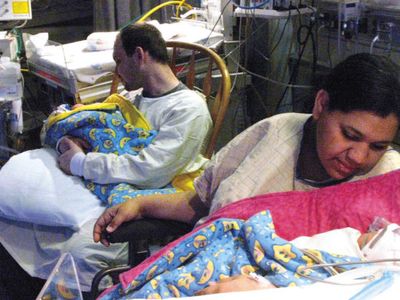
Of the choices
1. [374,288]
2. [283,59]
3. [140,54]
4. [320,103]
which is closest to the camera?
[374,288]

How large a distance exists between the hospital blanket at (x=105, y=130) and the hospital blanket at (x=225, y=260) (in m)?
0.66

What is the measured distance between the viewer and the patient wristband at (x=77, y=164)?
1559 millimetres

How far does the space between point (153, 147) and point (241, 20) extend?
1.64m

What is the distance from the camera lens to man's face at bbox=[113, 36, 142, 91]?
1802 millimetres

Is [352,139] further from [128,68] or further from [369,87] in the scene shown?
[128,68]

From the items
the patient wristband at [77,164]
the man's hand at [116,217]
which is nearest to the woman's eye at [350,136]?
the man's hand at [116,217]

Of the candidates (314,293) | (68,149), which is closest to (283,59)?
(68,149)

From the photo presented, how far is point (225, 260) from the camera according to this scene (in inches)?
32.5

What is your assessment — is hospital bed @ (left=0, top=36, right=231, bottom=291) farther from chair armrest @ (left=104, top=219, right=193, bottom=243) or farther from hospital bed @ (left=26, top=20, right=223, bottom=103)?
hospital bed @ (left=26, top=20, right=223, bottom=103)

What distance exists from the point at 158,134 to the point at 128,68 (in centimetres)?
37

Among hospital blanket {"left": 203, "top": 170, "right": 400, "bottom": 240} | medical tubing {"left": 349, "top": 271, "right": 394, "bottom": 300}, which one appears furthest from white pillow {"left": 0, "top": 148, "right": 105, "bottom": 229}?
medical tubing {"left": 349, "top": 271, "right": 394, "bottom": 300}

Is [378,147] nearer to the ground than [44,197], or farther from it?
farther from it

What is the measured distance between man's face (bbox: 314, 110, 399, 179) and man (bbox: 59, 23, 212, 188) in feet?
1.96

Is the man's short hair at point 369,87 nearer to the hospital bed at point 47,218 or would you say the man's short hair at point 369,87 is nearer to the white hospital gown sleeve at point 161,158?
the white hospital gown sleeve at point 161,158
